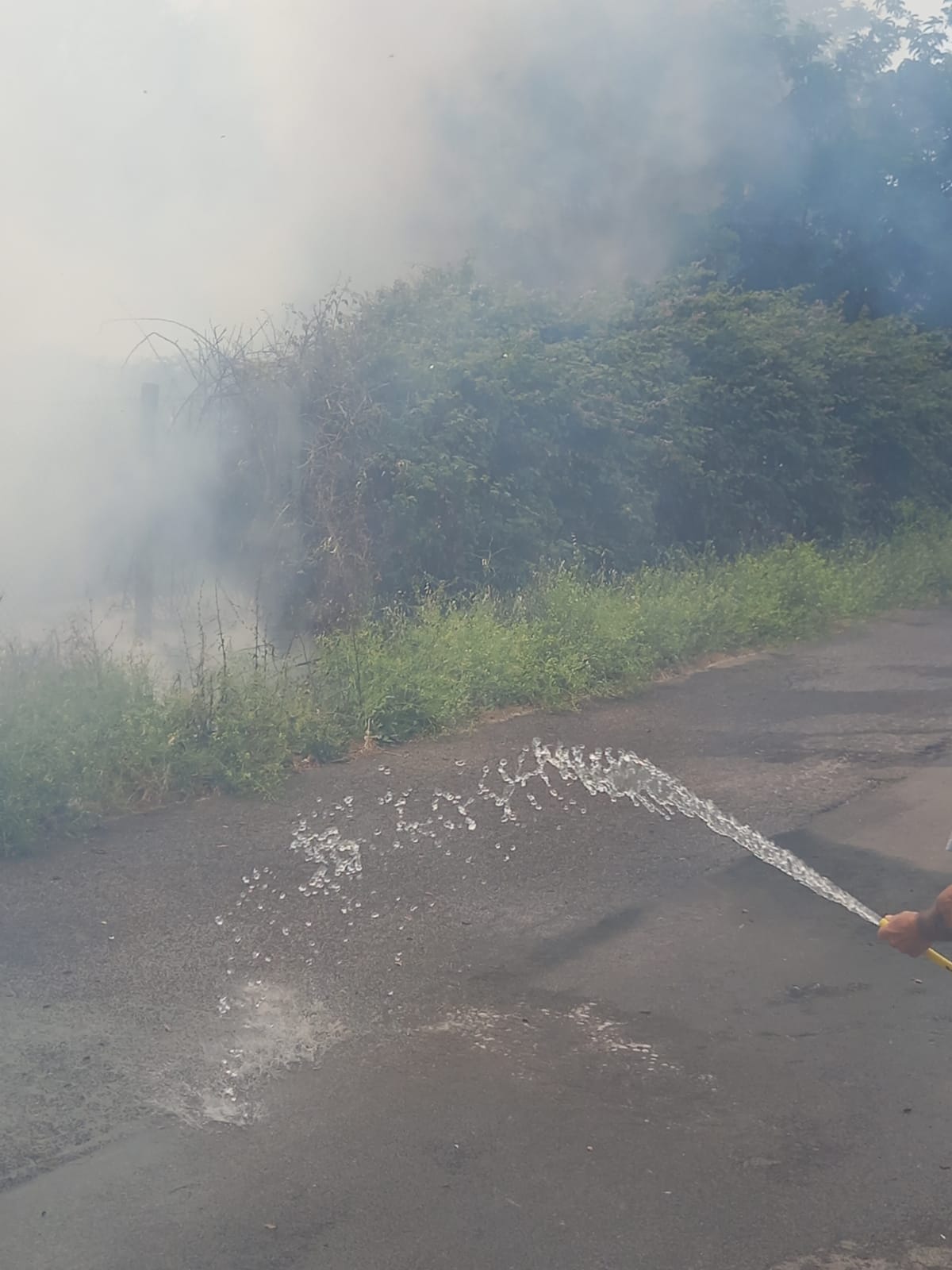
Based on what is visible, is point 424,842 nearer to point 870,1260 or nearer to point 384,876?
point 384,876

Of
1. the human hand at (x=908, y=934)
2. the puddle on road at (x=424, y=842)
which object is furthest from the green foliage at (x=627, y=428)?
the human hand at (x=908, y=934)

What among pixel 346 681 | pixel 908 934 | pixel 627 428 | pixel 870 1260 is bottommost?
pixel 870 1260

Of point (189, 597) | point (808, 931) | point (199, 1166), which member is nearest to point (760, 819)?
point (808, 931)

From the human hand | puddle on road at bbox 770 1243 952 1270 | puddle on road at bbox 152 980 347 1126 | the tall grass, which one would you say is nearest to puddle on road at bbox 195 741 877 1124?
puddle on road at bbox 152 980 347 1126

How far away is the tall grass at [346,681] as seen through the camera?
4.98m

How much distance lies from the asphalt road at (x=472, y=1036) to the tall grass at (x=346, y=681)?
0.22 meters

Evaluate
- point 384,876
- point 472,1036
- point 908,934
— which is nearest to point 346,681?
point 384,876

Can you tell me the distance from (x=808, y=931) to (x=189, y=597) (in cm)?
437

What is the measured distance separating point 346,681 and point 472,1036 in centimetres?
304

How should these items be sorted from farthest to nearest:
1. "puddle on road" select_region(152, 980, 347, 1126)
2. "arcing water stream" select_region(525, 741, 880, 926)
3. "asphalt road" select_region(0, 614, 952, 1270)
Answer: "arcing water stream" select_region(525, 741, 880, 926) → "puddle on road" select_region(152, 980, 347, 1126) → "asphalt road" select_region(0, 614, 952, 1270)

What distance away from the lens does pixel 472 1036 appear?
344 centimetres

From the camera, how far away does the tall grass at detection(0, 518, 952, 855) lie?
4.98 metres

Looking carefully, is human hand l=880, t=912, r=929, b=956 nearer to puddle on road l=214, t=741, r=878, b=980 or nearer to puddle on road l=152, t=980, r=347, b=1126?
puddle on road l=152, t=980, r=347, b=1126

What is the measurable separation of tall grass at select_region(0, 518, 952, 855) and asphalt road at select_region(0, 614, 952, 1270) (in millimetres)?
221
